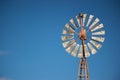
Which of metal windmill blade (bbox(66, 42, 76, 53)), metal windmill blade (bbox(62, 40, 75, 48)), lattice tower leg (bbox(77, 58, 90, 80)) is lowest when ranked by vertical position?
lattice tower leg (bbox(77, 58, 90, 80))

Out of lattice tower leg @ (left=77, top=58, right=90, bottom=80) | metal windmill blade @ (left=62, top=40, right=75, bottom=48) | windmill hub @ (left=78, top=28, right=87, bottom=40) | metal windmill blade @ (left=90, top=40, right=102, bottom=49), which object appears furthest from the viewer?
metal windmill blade @ (left=62, top=40, right=75, bottom=48)

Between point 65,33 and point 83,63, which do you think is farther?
point 65,33

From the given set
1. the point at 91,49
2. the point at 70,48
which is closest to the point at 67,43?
the point at 70,48

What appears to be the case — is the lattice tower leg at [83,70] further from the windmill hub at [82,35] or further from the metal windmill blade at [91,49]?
the windmill hub at [82,35]

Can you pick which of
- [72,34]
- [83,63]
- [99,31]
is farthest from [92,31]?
[83,63]

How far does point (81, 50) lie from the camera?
284 inches

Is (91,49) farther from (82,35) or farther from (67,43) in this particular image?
(67,43)

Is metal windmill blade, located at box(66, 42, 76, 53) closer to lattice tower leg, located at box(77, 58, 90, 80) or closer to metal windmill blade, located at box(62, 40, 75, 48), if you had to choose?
metal windmill blade, located at box(62, 40, 75, 48)

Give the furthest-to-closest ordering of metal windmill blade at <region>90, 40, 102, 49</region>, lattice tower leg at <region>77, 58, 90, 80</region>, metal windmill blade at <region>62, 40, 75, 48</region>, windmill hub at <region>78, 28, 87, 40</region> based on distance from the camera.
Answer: metal windmill blade at <region>62, 40, 75, 48</region> < metal windmill blade at <region>90, 40, 102, 49</region> < windmill hub at <region>78, 28, 87, 40</region> < lattice tower leg at <region>77, 58, 90, 80</region>

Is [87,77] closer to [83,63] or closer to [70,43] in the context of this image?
[83,63]

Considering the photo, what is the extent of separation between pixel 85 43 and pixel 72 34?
0.55 meters

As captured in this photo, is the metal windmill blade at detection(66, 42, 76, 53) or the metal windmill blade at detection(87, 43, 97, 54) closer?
the metal windmill blade at detection(87, 43, 97, 54)

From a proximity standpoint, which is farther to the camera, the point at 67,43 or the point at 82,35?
the point at 67,43

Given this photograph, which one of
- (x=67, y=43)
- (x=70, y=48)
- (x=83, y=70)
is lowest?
(x=83, y=70)
